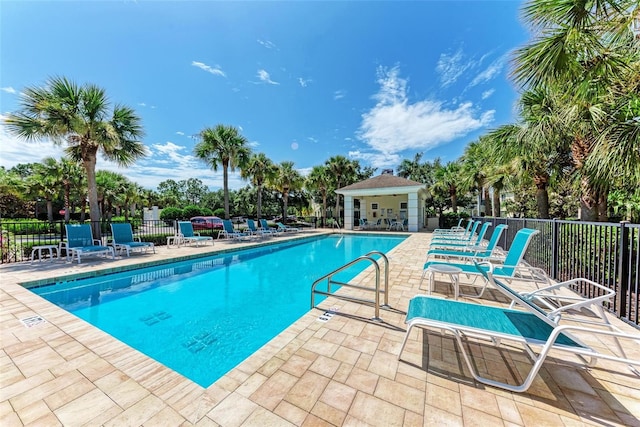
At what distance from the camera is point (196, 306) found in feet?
16.5

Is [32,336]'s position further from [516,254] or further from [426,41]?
[426,41]

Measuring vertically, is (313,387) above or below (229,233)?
below

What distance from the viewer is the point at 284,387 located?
6.66ft

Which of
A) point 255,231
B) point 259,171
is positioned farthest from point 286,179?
point 255,231

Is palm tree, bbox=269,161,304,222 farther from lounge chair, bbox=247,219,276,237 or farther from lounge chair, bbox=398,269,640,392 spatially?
lounge chair, bbox=398,269,640,392

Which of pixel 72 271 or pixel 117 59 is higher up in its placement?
pixel 117 59

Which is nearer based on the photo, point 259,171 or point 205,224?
point 205,224

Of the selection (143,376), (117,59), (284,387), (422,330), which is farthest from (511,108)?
(117,59)

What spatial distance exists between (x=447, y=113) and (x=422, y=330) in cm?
1762

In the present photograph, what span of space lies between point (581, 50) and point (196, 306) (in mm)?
8468

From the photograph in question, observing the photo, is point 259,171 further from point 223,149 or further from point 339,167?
point 339,167

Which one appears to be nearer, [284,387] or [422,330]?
[284,387]

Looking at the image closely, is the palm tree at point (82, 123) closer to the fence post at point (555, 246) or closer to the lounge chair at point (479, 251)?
the lounge chair at point (479, 251)

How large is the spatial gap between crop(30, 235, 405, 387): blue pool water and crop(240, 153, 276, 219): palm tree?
38.7 feet
